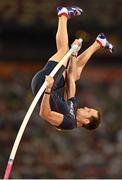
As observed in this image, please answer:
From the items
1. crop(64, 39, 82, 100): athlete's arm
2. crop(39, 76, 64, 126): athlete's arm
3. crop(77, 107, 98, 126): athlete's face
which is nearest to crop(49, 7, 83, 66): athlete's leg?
crop(64, 39, 82, 100): athlete's arm

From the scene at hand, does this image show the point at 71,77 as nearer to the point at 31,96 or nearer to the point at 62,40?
the point at 62,40

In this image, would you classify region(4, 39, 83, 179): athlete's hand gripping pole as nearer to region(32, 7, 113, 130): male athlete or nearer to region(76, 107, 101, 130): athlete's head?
region(32, 7, 113, 130): male athlete

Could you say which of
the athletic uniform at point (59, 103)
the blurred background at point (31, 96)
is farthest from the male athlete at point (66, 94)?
the blurred background at point (31, 96)

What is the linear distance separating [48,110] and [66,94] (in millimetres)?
766

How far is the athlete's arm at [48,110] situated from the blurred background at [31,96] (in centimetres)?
466

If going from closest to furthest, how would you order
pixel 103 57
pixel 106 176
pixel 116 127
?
1. pixel 106 176
2. pixel 116 127
3. pixel 103 57

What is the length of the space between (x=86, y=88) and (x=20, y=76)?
1485mm

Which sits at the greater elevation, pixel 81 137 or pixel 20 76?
pixel 20 76

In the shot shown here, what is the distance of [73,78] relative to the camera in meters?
11.2

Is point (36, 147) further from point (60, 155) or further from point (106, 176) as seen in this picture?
point (106, 176)

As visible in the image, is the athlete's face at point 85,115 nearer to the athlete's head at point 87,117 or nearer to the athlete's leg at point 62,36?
the athlete's head at point 87,117

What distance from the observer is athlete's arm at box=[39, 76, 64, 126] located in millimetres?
9992

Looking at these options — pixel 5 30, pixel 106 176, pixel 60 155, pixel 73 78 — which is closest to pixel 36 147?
pixel 60 155

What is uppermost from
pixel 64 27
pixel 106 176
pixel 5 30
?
pixel 5 30
